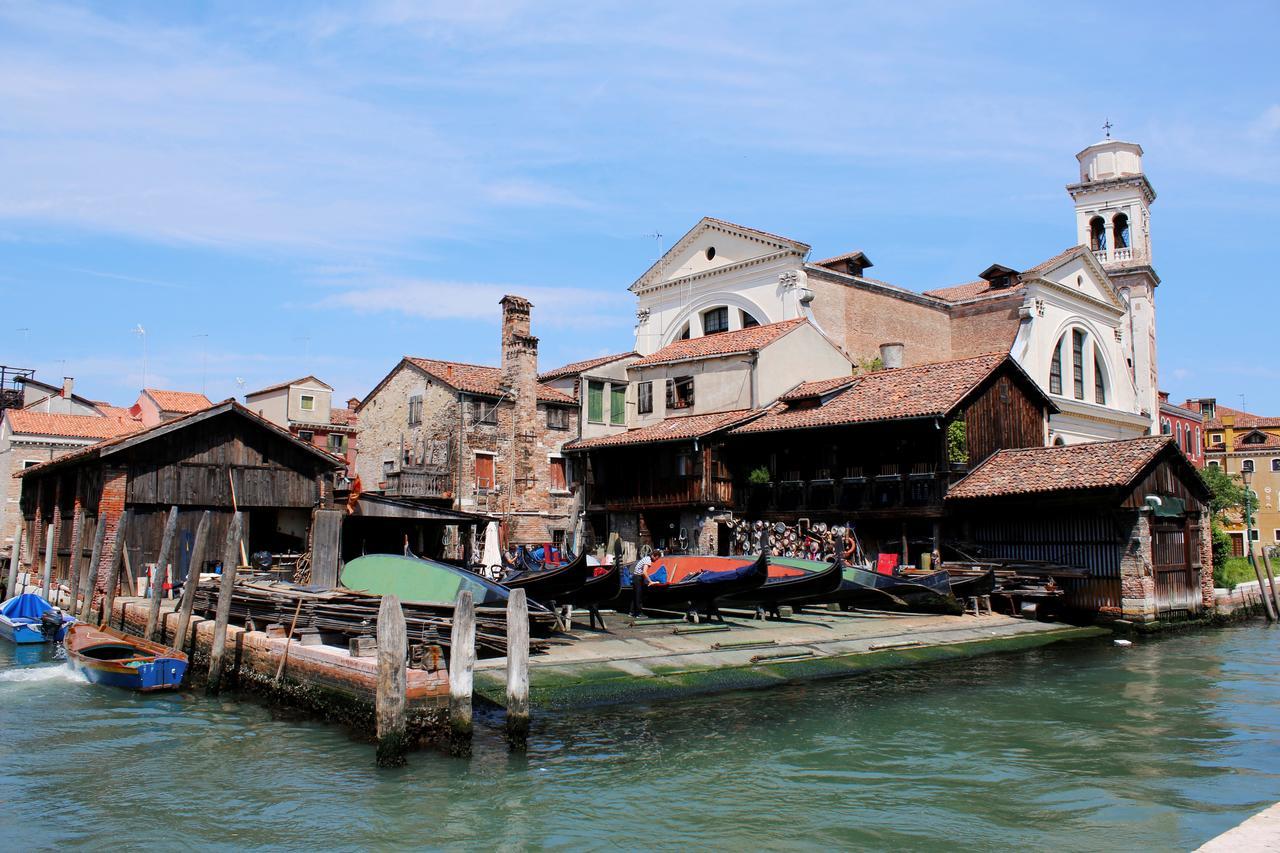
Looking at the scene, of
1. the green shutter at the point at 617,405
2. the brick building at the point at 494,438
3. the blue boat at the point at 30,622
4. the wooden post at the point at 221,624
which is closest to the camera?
the wooden post at the point at 221,624

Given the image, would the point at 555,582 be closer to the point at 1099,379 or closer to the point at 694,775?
the point at 694,775

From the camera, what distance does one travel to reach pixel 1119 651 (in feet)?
62.9

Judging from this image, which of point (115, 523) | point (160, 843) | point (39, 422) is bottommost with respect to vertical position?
point (160, 843)

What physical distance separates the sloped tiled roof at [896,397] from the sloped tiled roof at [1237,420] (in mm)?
38675

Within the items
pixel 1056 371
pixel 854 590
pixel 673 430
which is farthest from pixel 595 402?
pixel 1056 371

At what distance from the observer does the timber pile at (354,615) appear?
1292 cm

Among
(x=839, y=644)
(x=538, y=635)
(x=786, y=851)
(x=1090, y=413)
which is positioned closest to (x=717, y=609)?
(x=839, y=644)

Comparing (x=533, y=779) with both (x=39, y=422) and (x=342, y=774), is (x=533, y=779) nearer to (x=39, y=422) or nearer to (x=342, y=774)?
(x=342, y=774)

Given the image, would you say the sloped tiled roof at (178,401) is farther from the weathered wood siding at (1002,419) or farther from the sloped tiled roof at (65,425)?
the weathered wood siding at (1002,419)

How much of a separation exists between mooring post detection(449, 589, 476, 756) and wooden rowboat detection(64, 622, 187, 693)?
6214 mm

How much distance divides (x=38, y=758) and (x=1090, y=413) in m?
35.0

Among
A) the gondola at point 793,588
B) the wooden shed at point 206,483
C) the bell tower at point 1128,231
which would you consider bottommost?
the gondola at point 793,588

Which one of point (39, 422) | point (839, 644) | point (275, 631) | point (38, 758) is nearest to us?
point (38, 758)

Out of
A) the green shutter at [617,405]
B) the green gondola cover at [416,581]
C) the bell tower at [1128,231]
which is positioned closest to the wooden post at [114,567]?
the green gondola cover at [416,581]
